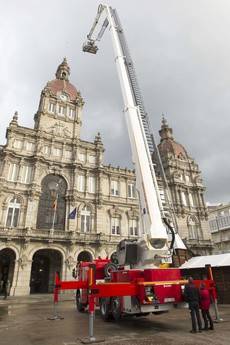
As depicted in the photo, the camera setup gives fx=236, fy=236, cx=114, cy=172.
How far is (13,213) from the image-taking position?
29062 millimetres

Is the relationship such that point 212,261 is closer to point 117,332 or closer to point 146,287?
point 146,287

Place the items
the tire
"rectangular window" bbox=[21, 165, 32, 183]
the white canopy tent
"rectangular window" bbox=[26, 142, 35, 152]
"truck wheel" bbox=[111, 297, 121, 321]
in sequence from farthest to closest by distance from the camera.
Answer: "rectangular window" bbox=[26, 142, 35, 152]
"rectangular window" bbox=[21, 165, 32, 183]
the white canopy tent
the tire
"truck wheel" bbox=[111, 297, 121, 321]

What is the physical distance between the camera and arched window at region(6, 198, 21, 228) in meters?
28.5

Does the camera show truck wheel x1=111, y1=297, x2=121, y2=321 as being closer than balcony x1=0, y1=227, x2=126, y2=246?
Yes

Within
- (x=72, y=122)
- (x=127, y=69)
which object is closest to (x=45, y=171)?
(x=72, y=122)

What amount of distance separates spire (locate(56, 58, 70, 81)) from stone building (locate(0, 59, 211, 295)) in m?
3.85

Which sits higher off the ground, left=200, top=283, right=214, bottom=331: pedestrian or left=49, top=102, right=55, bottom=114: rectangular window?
left=49, top=102, right=55, bottom=114: rectangular window

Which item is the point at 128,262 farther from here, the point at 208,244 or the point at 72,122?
the point at 208,244

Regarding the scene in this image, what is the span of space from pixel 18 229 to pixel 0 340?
2158 cm

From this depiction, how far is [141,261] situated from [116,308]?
8.43 ft

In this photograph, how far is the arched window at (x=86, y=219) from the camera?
3269 cm

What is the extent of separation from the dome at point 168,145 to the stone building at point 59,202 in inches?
337

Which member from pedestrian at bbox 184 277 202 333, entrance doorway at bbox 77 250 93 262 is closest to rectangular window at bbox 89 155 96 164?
entrance doorway at bbox 77 250 93 262

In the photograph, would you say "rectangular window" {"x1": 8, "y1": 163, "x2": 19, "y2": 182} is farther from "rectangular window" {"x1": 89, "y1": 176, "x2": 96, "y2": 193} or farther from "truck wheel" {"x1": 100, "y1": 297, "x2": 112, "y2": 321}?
"truck wheel" {"x1": 100, "y1": 297, "x2": 112, "y2": 321}
